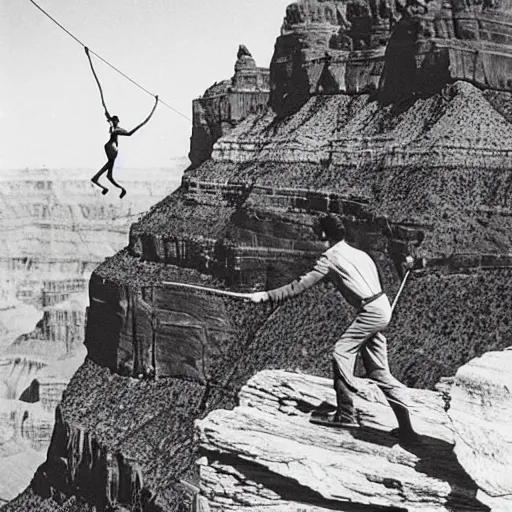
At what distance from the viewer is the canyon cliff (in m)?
34.5

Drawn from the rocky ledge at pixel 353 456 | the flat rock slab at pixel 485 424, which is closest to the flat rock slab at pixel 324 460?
the rocky ledge at pixel 353 456

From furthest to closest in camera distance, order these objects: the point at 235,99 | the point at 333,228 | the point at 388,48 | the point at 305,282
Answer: the point at 235,99 → the point at 388,48 → the point at 333,228 → the point at 305,282

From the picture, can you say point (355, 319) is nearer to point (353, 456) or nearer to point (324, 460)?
point (353, 456)

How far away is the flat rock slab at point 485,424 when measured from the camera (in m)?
13.7

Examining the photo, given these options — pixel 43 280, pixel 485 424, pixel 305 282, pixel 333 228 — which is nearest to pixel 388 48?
pixel 333 228

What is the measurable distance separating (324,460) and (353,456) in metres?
0.41

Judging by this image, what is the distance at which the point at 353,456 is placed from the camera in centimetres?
1497

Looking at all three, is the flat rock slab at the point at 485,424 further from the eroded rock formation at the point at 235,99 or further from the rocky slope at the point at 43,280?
the eroded rock formation at the point at 235,99

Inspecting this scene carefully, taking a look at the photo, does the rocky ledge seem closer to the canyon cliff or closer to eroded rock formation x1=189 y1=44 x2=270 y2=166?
the canyon cliff

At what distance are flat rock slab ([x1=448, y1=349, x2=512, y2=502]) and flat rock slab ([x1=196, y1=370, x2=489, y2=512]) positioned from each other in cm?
34

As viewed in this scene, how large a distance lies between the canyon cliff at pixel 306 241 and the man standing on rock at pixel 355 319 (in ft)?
15.0

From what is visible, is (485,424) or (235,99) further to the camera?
(235,99)

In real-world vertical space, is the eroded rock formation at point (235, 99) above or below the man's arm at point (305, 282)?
above

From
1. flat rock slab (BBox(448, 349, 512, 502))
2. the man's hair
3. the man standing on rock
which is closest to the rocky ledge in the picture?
flat rock slab (BBox(448, 349, 512, 502))
